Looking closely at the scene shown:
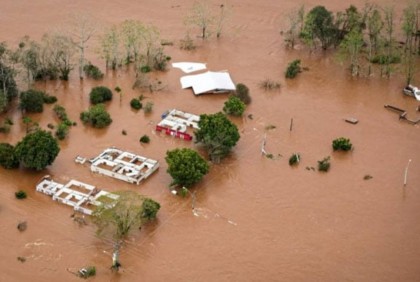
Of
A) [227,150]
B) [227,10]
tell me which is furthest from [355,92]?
[227,10]

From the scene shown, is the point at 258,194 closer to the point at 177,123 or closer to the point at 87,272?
the point at 177,123

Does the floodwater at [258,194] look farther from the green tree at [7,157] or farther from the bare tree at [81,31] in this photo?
the bare tree at [81,31]

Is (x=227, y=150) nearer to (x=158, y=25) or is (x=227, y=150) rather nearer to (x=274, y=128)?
(x=274, y=128)

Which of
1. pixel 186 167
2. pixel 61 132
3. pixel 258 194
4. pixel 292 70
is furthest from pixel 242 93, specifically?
pixel 61 132

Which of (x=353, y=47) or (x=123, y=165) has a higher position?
(x=353, y=47)

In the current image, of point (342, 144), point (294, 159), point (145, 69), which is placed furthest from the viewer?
point (145, 69)

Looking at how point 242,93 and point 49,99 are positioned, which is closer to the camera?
point 49,99
